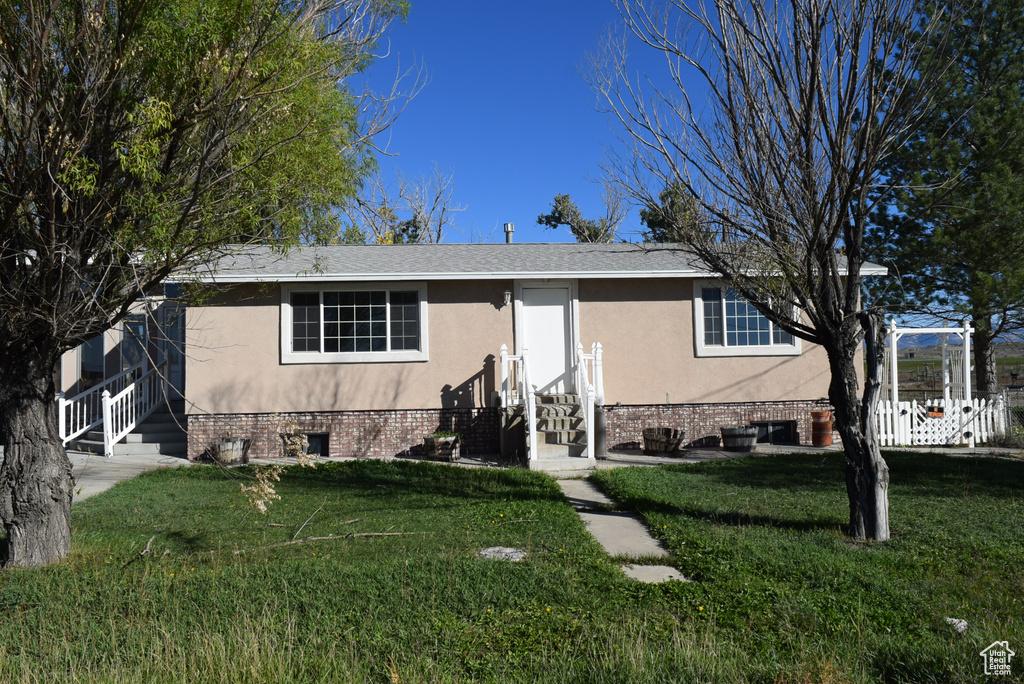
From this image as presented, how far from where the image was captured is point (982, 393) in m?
16.2

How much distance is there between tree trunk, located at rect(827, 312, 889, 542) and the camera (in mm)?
6387

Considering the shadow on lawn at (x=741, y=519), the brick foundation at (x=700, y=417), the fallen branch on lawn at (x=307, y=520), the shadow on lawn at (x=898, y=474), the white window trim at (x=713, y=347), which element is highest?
the white window trim at (x=713, y=347)

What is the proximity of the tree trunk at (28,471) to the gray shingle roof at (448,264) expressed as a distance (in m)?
6.36

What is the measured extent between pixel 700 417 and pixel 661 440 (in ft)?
4.34

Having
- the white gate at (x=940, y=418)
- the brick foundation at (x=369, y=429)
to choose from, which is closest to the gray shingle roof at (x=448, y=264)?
the brick foundation at (x=369, y=429)

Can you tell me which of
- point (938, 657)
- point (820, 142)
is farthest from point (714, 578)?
point (820, 142)

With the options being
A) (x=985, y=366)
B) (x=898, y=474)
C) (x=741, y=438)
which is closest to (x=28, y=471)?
(x=898, y=474)

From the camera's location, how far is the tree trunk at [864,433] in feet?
21.0

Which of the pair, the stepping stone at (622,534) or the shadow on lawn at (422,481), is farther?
the shadow on lawn at (422,481)

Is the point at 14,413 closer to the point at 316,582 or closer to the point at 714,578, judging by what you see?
the point at 316,582

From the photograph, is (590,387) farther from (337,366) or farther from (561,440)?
(337,366)

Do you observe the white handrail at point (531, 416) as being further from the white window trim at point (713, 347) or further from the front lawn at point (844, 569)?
the white window trim at point (713, 347)

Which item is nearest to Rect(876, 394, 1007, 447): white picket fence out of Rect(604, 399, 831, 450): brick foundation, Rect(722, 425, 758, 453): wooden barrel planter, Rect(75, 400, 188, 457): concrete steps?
Rect(604, 399, 831, 450): brick foundation

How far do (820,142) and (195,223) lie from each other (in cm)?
522
